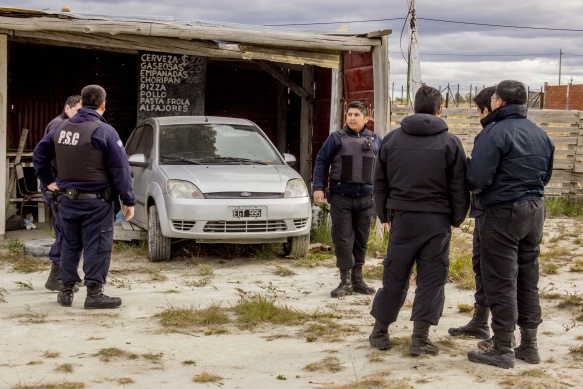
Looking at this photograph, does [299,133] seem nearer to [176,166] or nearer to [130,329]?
[176,166]

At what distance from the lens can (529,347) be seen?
5637 millimetres

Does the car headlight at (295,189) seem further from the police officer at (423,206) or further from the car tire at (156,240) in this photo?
the police officer at (423,206)

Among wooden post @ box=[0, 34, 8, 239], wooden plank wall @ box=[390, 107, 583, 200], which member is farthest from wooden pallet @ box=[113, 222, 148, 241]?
wooden plank wall @ box=[390, 107, 583, 200]

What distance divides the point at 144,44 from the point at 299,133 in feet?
15.6

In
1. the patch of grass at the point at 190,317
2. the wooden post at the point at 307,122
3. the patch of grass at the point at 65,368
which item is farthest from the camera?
the wooden post at the point at 307,122

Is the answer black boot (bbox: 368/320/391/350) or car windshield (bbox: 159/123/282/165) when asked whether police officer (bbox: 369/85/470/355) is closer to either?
black boot (bbox: 368/320/391/350)

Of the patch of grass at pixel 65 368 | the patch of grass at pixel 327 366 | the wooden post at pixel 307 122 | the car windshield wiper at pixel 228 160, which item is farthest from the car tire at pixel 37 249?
the wooden post at pixel 307 122

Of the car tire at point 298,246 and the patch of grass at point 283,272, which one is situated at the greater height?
the car tire at point 298,246

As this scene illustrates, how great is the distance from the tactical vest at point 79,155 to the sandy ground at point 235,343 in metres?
1.16

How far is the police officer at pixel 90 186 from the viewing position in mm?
6938

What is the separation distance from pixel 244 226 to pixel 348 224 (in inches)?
69.6

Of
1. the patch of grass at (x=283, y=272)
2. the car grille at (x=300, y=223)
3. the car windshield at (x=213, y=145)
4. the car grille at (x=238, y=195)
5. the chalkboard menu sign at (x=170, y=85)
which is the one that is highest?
the chalkboard menu sign at (x=170, y=85)

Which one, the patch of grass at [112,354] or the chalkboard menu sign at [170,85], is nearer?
the patch of grass at [112,354]

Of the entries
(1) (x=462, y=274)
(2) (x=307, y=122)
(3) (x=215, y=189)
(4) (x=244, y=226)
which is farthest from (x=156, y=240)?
(2) (x=307, y=122)
